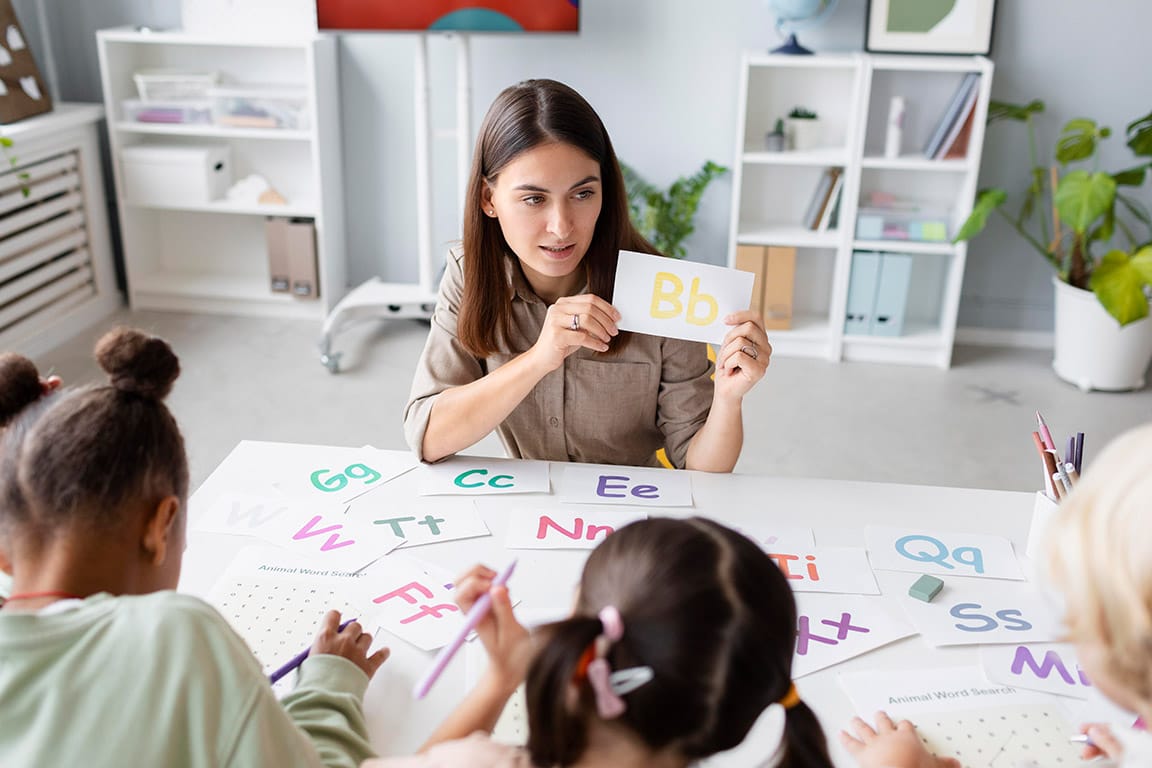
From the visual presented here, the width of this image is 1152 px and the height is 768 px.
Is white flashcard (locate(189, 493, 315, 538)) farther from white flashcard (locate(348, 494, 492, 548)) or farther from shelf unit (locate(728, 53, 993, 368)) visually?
shelf unit (locate(728, 53, 993, 368))

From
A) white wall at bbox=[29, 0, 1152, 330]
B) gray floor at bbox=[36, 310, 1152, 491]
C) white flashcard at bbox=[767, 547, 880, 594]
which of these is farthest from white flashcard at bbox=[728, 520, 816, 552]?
white wall at bbox=[29, 0, 1152, 330]

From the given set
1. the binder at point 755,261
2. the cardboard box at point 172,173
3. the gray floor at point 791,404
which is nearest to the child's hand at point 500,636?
the gray floor at point 791,404

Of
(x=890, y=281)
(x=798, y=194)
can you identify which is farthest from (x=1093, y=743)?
(x=798, y=194)

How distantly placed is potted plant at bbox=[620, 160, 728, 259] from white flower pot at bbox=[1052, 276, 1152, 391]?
51.7 inches

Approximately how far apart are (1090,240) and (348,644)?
333 centimetres

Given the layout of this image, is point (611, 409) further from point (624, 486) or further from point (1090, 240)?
point (1090, 240)

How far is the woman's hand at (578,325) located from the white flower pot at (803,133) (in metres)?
2.49

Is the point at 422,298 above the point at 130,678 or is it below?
below

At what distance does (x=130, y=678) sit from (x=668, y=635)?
42 centimetres

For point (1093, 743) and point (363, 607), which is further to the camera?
point (363, 607)

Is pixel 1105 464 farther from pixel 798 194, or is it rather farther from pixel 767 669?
pixel 798 194

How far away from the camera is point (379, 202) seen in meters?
4.23

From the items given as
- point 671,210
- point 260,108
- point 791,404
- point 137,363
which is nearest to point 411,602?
point 137,363

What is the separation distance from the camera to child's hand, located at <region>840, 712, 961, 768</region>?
1.04 meters
